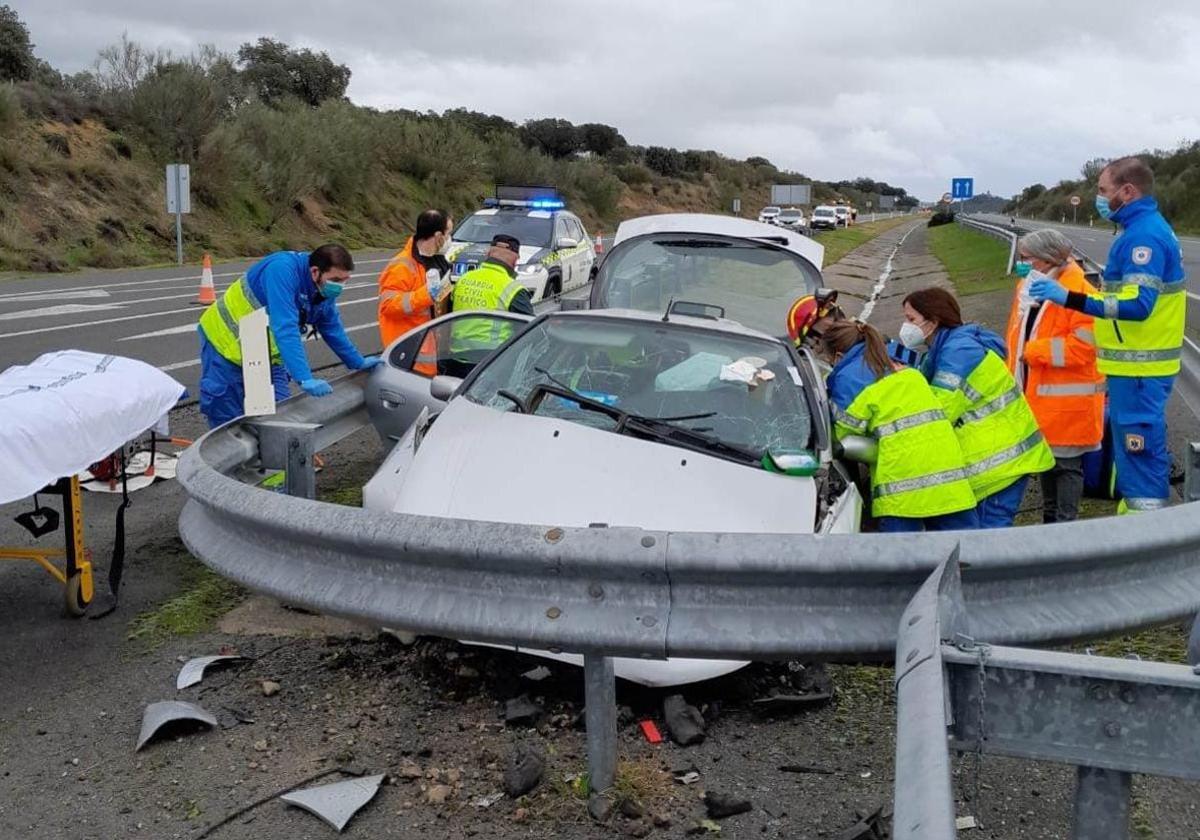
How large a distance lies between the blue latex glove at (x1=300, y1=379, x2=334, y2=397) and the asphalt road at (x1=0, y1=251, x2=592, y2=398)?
4.37m

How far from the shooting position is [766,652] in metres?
2.79

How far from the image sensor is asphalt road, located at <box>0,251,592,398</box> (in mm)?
12586

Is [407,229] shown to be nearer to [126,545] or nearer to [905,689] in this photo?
[126,545]

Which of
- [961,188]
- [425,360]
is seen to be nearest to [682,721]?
[425,360]

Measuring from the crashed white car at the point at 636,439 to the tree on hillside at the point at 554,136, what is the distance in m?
84.9

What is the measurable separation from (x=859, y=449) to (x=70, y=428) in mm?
3097

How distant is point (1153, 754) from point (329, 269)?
542 centimetres

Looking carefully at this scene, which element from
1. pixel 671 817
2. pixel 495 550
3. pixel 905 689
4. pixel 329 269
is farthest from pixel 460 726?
pixel 329 269

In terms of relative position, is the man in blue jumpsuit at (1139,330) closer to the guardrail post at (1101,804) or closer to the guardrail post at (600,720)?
the guardrail post at (600,720)

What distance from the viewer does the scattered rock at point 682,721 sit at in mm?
3691

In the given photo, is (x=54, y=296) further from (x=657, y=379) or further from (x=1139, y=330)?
(x=1139, y=330)

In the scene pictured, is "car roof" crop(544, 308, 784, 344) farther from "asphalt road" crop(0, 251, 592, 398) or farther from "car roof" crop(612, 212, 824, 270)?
"asphalt road" crop(0, 251, 592, 398)

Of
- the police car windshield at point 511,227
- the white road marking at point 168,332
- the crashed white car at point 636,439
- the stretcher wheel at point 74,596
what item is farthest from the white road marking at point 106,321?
the crashed white car at point 636,439

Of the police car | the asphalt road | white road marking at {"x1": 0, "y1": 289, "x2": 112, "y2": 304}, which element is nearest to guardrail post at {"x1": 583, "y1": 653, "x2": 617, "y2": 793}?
the asphalt road
